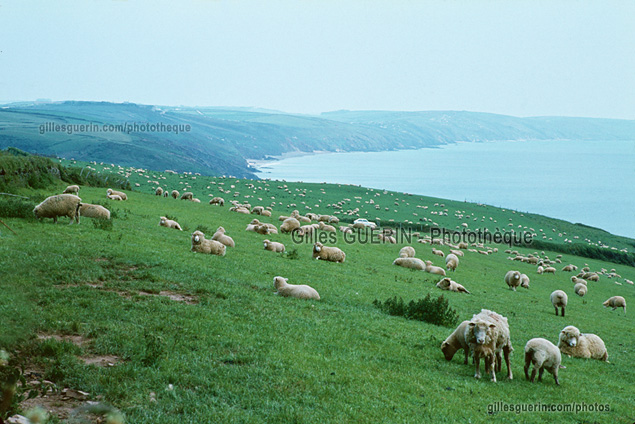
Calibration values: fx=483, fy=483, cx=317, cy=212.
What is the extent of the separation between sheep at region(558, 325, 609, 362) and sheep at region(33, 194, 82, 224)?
16.2 meters

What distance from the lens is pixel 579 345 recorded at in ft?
44.0

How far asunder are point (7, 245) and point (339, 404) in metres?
9.74

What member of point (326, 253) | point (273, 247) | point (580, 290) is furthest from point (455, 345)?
point (580, 290)

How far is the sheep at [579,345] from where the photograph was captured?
13086 millimetres

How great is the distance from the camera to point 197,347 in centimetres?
825

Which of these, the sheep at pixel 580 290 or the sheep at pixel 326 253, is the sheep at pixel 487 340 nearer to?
the sheep at pixel 326 253

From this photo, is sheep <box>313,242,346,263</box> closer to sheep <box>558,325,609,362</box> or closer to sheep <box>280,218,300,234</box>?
sheep <box>280,218,300,234</box>

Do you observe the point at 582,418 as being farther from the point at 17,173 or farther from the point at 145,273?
the point at 17,173

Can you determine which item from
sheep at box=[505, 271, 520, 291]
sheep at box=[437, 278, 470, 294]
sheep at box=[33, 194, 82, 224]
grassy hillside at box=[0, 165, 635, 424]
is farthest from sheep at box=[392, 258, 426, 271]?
sheep at box=[33, 194, 82, 224]

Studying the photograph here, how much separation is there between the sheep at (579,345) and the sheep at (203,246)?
37.9 ft

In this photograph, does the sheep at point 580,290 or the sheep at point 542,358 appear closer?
the sheep at point 542,358

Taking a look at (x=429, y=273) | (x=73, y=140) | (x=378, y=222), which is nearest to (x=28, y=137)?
(x=73, y=140)

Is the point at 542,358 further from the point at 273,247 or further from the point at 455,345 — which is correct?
the point at 273,247

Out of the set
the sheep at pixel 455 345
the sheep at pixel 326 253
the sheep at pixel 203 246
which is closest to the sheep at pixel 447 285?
the sheep at pixel 326 253
